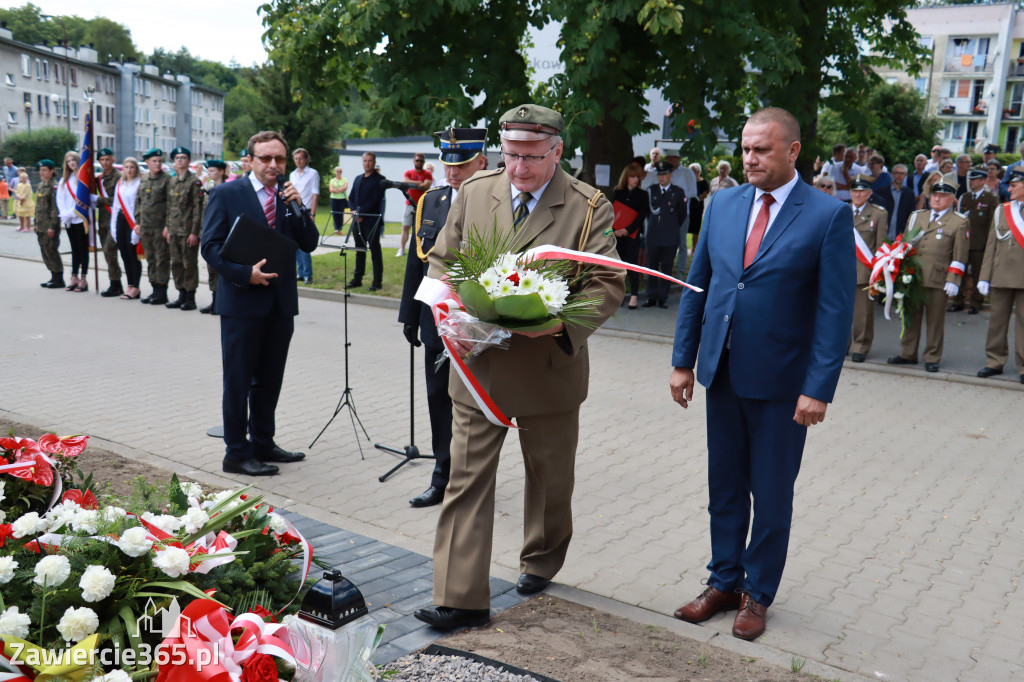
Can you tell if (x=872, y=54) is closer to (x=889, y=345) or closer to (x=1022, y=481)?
(x=889, y=345)

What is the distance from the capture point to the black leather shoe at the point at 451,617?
410 cm

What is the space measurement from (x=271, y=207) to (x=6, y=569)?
433 centimetres

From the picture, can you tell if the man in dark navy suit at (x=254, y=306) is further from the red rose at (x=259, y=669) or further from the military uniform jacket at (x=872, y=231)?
the military uniform jacket at (x=872, y=231)

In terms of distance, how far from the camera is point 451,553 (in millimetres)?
→ 4168

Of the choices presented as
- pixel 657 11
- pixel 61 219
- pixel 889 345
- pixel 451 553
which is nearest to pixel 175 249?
pixel 61 219

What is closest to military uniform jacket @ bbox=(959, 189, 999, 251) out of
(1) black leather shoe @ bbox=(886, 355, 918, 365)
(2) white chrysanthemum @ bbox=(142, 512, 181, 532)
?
(1) black leather shoe @ bbox=(886, 355, 918, 365)

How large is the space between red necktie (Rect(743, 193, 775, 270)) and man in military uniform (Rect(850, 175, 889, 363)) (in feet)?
25.2

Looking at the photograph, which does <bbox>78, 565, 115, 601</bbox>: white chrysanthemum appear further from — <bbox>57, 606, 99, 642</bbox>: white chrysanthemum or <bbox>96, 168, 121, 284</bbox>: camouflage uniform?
<bbox>96, 168, 121, 284</bbox>: camouflage uniform

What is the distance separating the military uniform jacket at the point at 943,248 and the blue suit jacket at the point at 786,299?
7.74 m

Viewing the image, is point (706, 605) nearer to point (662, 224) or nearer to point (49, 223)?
point (662, 224)

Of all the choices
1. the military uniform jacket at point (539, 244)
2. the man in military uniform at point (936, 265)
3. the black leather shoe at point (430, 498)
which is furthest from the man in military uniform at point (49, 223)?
the military uniform jacket at point (539, 244)

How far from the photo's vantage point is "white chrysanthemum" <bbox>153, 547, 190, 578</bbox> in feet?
8.86

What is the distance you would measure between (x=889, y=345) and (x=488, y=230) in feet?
32.2

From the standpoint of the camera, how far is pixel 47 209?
16188mm
